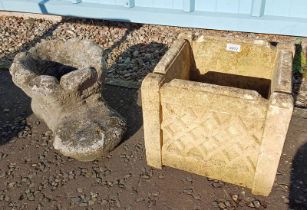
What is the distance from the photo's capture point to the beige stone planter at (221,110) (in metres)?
2.90

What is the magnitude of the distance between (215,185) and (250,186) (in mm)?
346

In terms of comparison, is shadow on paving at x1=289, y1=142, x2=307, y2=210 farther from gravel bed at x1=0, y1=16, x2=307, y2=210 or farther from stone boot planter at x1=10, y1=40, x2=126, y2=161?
stone boot planter at x1=10, y1=40, x2=126, y2=161

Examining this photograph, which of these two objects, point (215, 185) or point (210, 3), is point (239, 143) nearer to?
point (215, 185)

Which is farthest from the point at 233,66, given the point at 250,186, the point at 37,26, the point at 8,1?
the point at 8,1

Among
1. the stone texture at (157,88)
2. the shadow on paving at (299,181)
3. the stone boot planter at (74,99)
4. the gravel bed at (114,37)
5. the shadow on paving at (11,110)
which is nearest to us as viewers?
the stone texture at (157,88)

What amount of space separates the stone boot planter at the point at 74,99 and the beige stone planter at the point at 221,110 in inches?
22.2

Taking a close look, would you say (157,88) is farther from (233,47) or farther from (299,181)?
(299,181)

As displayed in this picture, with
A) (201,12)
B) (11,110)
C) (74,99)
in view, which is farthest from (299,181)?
(11,110)

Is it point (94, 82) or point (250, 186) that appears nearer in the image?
point (250, 186)

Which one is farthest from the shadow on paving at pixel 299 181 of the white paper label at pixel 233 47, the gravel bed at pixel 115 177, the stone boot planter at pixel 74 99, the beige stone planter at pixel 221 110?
the stone boot planter at pixel 74 99

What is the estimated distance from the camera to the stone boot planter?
3.61 metres

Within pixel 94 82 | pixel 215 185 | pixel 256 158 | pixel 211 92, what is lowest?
pixel 215 185

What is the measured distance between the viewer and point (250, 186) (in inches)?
135

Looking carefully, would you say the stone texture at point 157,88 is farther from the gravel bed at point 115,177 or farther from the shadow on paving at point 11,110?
the shadow on paving at point 11,110
